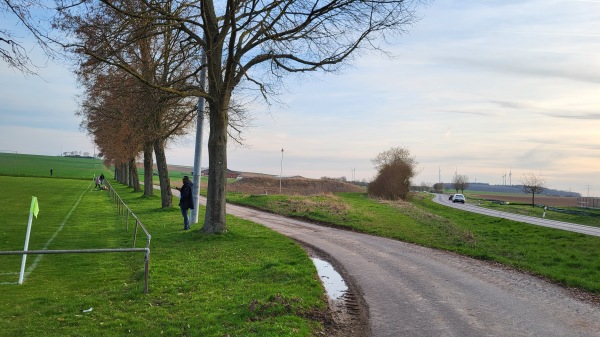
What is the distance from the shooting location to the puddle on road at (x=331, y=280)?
8789 millimetres

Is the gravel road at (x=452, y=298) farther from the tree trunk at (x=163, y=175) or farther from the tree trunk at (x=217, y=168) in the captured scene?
the tree trunk at (x=163, y=175)

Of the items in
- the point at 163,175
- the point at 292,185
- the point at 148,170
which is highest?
the point at 148,170

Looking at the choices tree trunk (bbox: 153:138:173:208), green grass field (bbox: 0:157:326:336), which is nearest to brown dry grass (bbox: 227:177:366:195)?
tree trunk (bbox: 153:138:173:208)

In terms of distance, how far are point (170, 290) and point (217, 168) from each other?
22.6ft

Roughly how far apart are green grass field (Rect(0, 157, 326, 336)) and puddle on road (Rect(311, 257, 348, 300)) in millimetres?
238

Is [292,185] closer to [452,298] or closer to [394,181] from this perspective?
[394,181]

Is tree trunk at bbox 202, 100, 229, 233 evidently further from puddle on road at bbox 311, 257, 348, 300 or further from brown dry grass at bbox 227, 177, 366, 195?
brown dry grass at bbox 227, 177, 366, 195

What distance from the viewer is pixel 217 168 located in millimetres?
15023

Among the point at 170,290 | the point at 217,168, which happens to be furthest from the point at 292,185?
the point at 170,290

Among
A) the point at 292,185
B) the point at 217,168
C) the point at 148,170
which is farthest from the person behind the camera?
the point at 292,185

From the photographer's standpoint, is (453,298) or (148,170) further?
(148,170)

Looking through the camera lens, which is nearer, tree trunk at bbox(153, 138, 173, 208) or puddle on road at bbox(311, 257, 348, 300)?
puddle on road at bbox(311, 257, 348, 300)

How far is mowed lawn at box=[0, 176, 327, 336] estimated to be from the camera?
649 cm

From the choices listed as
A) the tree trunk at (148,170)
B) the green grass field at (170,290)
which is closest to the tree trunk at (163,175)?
the tree trunk at (148,170)
